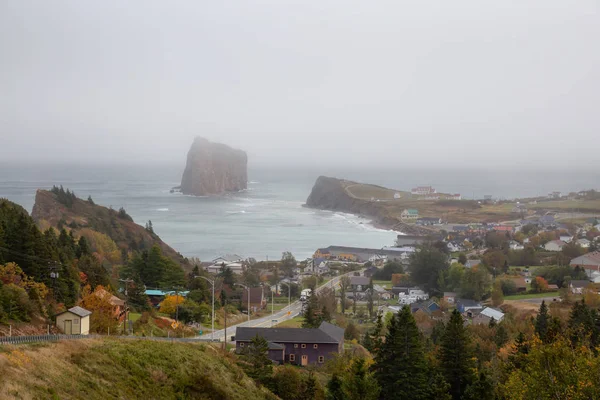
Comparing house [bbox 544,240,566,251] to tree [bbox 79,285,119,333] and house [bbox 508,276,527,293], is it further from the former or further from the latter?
tree [bbox 79,285,119,333]

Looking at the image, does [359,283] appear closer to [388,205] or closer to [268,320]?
[268,320]

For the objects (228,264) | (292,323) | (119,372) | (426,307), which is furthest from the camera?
(228,264)

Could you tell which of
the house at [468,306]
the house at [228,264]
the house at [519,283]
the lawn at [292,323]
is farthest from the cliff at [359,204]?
the lawn at [292,323]

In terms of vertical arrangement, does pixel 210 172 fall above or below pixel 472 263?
above

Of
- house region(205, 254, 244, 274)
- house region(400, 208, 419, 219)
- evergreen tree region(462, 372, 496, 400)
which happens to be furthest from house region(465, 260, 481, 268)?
house region(400, 208, 419, 219)

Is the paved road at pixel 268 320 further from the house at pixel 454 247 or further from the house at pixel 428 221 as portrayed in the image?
the house at pixel 428 221

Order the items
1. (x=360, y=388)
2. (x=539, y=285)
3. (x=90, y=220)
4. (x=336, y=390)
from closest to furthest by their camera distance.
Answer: (x=360, y=388) < (x=336, y=390) < (x=539, y=285) < (x=90, y=220)

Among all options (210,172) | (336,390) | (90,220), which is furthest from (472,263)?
(210,172)

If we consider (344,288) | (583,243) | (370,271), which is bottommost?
(370,271)

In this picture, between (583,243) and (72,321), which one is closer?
(72,321)
